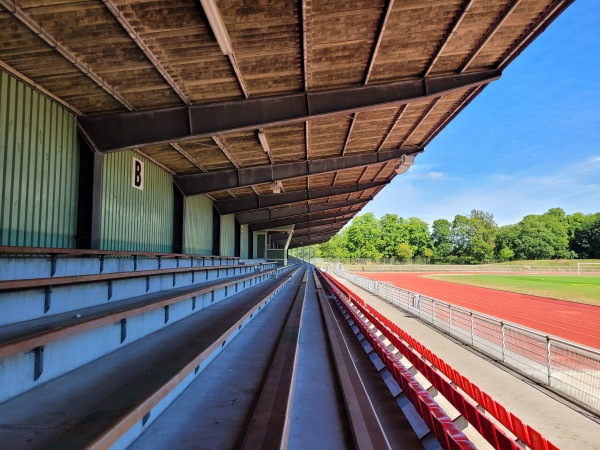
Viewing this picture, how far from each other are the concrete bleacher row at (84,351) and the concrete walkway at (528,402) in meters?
3.93

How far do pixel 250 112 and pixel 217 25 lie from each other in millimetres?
2813

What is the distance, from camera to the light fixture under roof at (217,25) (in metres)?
4.81

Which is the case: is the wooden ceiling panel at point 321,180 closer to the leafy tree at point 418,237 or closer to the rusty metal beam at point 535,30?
the rusty metal beam at point 535,30

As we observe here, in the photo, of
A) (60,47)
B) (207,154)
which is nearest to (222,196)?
(207,154)

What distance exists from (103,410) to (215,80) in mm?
6087

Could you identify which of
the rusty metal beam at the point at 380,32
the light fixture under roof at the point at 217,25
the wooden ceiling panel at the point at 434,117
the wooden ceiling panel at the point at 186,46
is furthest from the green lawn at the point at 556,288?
the light fixture under roof at the point at 217,25

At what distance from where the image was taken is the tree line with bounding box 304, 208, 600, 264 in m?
84.9

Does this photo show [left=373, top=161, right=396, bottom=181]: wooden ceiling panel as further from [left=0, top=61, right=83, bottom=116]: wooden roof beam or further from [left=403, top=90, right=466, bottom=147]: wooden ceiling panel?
[left=0, top=61, right=83, bottom=116]: wooden roof beam

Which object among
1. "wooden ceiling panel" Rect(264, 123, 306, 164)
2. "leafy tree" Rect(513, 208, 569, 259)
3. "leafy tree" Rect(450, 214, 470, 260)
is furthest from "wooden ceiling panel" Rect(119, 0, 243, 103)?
"leafy tree" Rect(513, 208, 569, 259)

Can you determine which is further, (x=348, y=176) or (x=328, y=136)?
(x=348, y=176)

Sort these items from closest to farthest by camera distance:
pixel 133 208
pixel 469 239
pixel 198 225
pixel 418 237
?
1. pixel 133 208
2. pixel 198 225
3. pixel 469 239
4. pixel 418 237

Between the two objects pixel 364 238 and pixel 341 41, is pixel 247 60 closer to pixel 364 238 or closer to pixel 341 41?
pixel 341 41

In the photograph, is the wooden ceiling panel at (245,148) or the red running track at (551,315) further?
the red running track at (551,315)

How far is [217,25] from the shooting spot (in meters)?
5.21
